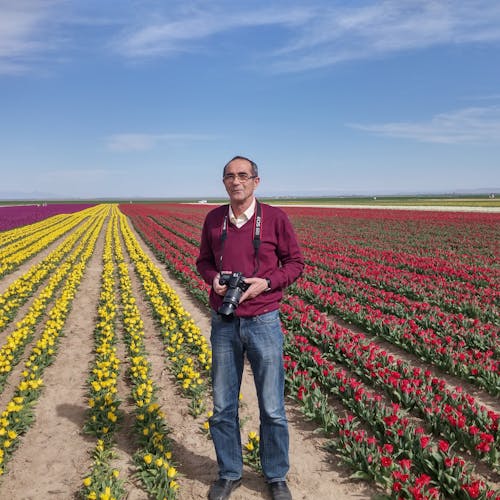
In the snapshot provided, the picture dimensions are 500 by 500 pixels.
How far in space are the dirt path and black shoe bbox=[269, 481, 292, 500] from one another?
8.0 inches

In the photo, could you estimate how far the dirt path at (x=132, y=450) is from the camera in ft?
12.9

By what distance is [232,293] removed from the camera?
9.98 ft

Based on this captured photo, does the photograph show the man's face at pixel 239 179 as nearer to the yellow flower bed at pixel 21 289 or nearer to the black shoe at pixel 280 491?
the black shoe at pixel 280 491

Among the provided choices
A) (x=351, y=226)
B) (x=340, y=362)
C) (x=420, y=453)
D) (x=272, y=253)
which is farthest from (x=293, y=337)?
(x=351, y=226)

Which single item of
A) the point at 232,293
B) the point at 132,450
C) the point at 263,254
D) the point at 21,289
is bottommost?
the point at 132,450

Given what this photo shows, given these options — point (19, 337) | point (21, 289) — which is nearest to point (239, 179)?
point (19, 337)

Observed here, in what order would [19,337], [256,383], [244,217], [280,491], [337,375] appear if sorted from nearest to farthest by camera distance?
[244,217] < [256,383] < [280,491] < [337,375] < [19,337]

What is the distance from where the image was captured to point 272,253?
3.31 metres

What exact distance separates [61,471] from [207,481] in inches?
62.4

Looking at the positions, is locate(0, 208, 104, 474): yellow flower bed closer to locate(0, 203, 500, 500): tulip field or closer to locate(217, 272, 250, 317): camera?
locate(0, 203, 500, 500): tulip field

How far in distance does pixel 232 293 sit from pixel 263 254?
0.44 metres

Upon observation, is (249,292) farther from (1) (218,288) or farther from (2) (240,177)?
(2) (240,177)

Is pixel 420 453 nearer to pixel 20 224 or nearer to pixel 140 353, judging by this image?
pixel 140 353

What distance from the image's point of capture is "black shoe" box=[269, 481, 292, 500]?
3.62 m
